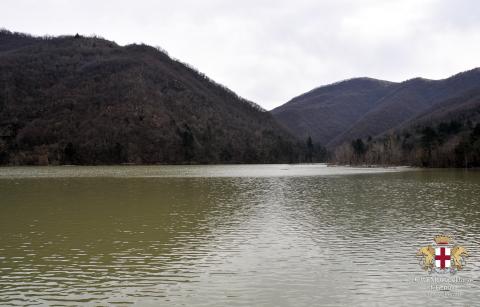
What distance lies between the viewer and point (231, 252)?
25.7 m

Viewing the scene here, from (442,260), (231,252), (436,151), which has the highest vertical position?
(436,151)

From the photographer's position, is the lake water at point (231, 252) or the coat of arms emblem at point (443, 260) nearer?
the lake water at point (231, 252)

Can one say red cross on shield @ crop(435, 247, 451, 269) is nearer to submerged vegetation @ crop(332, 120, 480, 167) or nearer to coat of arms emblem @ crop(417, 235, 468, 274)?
coat of arms emblem @ crop(417, 235, 468, 274)

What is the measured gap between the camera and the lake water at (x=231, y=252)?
60.2 feet

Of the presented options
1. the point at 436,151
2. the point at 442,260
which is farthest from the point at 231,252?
the point at 436,151

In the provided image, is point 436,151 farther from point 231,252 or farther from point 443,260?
point 231,252

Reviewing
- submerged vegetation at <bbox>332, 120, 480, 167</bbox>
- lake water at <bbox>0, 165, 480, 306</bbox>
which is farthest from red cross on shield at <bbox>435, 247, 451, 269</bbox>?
submerged vegetation at <bbox>332, 120, 480, 167</bbox>

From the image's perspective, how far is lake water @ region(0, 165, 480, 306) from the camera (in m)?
18.3

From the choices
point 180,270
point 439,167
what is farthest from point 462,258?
point 439,167

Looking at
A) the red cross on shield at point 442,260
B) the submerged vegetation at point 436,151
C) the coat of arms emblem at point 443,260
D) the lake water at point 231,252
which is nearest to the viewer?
the lake water at point 231,252

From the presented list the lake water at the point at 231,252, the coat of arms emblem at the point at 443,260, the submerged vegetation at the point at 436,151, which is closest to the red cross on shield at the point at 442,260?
the coat of arms emblem at the point at 443,260

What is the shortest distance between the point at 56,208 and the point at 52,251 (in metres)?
19.5

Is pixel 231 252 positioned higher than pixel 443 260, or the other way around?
pixel 443 260

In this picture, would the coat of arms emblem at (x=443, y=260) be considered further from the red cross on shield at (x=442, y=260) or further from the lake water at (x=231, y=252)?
the lake water at (x=231, y=252)
